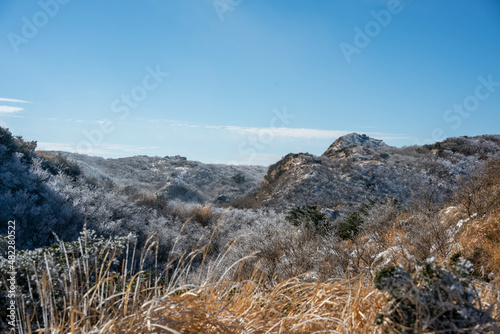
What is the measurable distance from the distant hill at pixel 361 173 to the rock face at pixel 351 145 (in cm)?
18

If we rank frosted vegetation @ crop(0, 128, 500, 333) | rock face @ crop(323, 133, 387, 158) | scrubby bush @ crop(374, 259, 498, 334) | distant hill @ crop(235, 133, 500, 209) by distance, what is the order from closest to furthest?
1. scrubby bush @ crop(374, 259, 498, 334)
2. frosted vegetation @ crop(0, 128, 500, 333)
3. distant hill @ crop(235, 133, 500, 209)
4. rock face @ crop(323, 133, 387, 158)

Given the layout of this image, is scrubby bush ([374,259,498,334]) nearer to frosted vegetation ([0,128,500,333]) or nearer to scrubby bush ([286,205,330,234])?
frosted vegetation ([0,128,500,333])

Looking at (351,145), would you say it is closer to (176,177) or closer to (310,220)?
(176,177)

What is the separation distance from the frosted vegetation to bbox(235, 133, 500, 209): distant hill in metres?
0.16

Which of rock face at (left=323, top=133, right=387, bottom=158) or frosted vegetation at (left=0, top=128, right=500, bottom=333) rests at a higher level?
rock face at (left=323, top=133, right=387, bottom=158)

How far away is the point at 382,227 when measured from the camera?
8508 millimetres

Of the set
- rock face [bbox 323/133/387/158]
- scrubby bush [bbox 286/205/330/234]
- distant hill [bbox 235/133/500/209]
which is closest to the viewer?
scrubby bush [bbox 286/205/330/234]

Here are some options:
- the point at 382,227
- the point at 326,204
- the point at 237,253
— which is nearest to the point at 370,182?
the point at 326,204

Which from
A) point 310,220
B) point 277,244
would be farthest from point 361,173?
point 277,244

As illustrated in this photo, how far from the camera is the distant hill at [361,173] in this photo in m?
20.5

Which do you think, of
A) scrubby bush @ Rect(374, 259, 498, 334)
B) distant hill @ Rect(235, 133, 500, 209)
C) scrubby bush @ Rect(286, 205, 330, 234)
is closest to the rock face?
distant hill @ Rect(235, 133, 500, 209)

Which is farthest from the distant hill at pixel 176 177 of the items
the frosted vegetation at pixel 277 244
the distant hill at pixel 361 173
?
the frosted vegetation at pixel 277 244

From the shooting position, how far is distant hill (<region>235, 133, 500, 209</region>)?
20531mm

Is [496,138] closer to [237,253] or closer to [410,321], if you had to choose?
[237,253]
